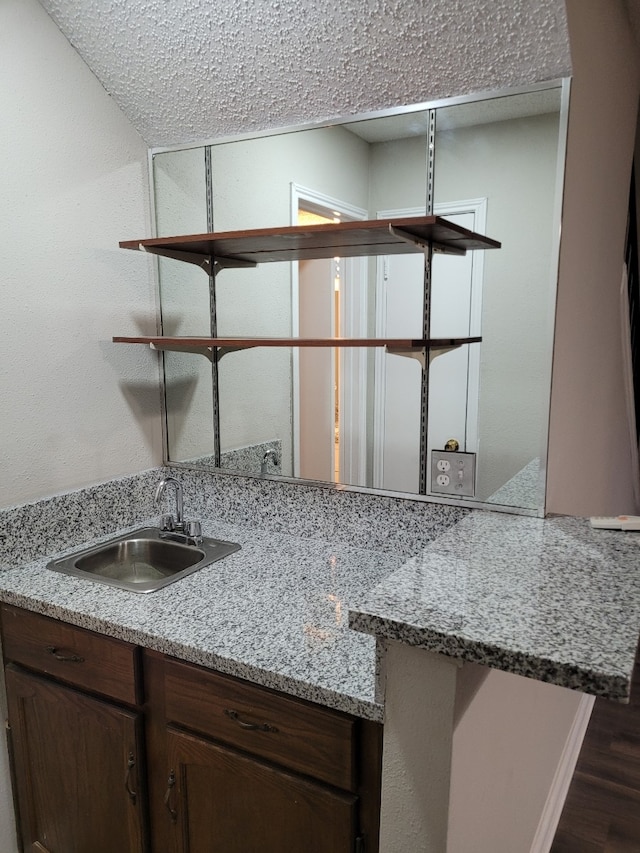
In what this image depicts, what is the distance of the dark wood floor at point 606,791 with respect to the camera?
1977 millimetres

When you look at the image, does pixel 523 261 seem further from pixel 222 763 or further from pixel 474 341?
pixel 222 763

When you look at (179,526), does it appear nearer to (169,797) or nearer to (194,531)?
(194,531)

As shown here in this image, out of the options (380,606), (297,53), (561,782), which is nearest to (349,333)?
→ (297,53)

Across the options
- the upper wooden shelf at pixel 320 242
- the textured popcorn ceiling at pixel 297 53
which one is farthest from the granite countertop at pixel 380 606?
the textured popcorn ceiling at pixel 297 53

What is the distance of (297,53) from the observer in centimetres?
153

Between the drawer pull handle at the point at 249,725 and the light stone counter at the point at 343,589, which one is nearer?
the light stone counter at the point at 343,589

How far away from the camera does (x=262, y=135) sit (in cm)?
183

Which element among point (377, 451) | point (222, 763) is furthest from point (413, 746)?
point (377, 451)

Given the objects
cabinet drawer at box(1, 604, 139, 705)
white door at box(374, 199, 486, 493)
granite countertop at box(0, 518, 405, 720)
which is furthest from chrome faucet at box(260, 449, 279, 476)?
cabinet drawer at box(1, 604, 139, 705)

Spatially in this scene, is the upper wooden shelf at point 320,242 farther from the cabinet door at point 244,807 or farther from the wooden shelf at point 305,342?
the cabinet door at point 244,807

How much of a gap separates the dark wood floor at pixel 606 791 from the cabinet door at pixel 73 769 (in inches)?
52.8

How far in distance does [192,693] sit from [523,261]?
49.5 inches

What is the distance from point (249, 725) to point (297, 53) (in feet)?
4.97

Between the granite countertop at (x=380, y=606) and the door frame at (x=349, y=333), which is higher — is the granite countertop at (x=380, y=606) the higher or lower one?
the lower one
